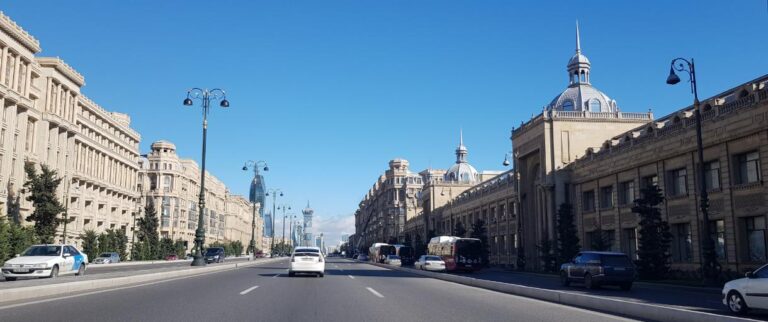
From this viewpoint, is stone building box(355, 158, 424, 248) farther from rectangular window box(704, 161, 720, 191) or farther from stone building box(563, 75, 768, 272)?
rectangular window box(704, 161, 720, 191)

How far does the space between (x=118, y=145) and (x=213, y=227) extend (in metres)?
52.2

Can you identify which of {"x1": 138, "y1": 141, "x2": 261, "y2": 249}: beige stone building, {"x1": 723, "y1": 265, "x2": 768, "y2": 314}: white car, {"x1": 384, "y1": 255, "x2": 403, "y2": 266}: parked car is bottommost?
{"x1": 384, "y1": 255, "x2": 403, "y2": 266}: parked car

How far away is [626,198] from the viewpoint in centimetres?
4134

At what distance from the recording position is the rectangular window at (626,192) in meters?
40.6

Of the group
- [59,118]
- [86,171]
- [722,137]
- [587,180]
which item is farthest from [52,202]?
[722,137]

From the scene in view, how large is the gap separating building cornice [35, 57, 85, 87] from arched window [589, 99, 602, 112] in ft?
192

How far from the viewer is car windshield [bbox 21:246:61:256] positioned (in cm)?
2570

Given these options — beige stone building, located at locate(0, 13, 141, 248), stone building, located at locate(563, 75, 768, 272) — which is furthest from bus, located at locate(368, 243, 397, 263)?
stone building, located at locate(563, 75, 768, 272)

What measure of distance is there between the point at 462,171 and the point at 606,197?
74.4m

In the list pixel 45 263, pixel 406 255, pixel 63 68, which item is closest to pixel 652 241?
pixel 45 263

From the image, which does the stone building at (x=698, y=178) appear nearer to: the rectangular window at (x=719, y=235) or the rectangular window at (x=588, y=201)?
the rectangular window at (x=719, y=235)

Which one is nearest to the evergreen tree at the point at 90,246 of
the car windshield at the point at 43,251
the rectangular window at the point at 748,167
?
the car windshield at the point at 43,251

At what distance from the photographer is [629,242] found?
4075cm

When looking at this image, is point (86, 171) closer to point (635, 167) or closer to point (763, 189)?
point (635, 167)
